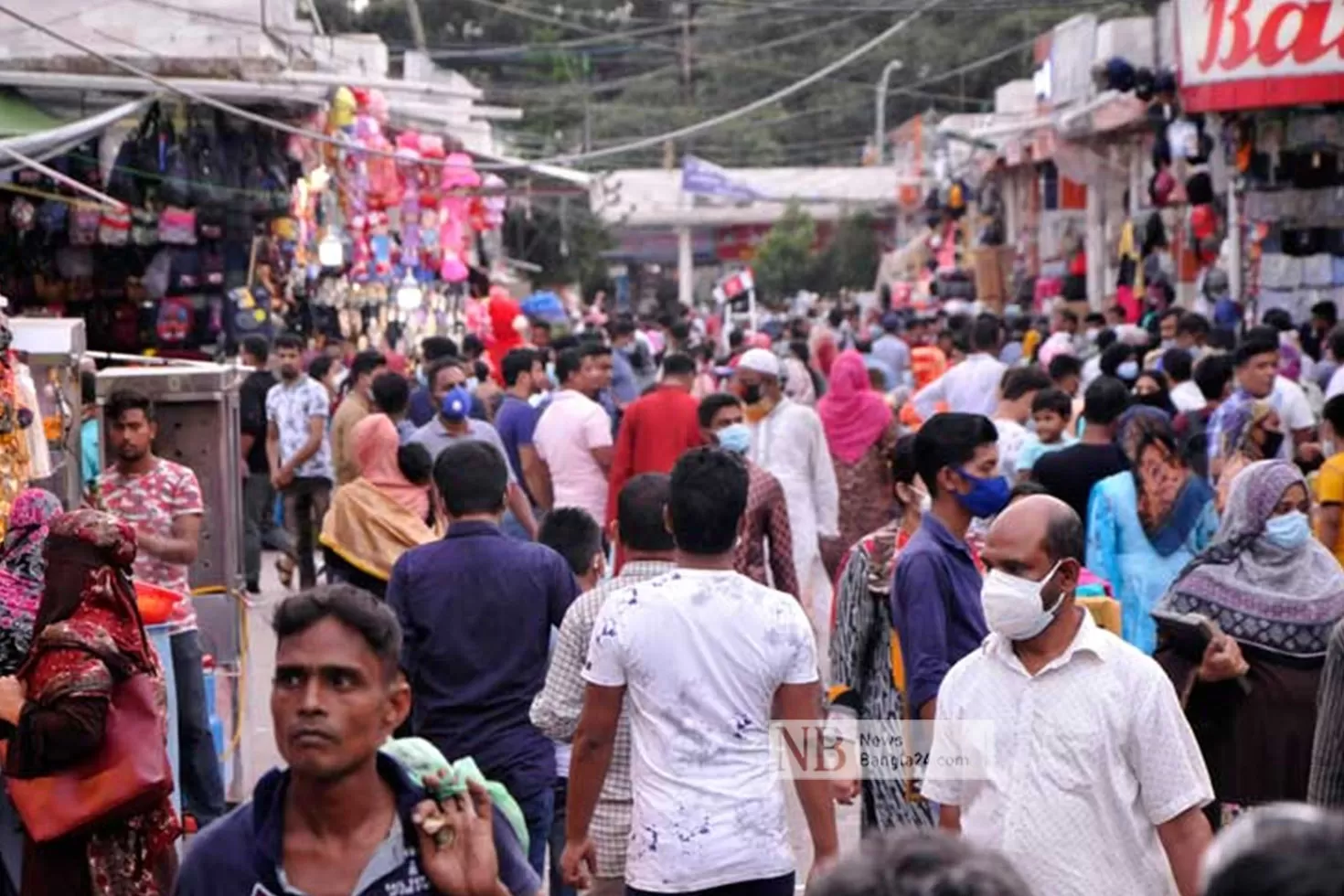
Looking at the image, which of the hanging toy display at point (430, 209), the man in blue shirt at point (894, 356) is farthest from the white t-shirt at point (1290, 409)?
the hanging toy display at point (430, 209)

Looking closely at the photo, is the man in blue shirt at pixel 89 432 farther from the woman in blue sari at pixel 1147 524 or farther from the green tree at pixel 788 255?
the green tree at pixel 788 255

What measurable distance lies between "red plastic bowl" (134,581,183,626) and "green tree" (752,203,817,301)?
187ft

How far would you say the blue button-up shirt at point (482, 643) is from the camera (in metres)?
7.51

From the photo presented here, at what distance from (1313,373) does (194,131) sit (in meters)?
8.26

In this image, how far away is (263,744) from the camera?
1249 centimetres

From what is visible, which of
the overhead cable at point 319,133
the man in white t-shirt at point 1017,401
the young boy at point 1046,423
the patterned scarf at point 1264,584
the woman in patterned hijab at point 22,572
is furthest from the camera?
the overhead cable at point 319,133

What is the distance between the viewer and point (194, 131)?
1966 centimetres

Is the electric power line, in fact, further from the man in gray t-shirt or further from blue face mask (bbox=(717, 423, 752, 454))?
blue face mask (bbox=(717, 423, 752, 454))

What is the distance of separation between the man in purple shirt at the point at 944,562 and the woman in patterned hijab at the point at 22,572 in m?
2.30

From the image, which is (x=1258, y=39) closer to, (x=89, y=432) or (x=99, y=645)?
(x=89, y=432)

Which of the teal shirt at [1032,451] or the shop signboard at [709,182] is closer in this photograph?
the teal shirt at [1032,451]

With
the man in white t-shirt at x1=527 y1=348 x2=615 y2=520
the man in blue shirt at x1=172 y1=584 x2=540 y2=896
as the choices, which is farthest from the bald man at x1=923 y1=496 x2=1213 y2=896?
the man in white t-shirt at x1=527 y1=348 x2=615 y2=520

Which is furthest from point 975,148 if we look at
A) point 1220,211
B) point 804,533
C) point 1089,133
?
point 804,533

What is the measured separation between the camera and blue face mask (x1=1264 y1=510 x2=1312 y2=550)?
24.3 feet
